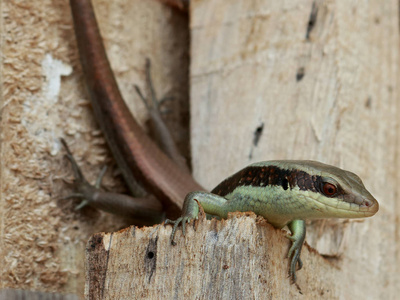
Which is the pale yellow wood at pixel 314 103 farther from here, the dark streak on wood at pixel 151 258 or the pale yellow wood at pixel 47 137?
the dark streak on wood at pixel 151 258

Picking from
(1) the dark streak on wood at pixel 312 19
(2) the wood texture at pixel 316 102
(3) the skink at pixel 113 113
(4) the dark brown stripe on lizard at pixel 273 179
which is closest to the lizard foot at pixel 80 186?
(3) the skink at pixel 113 113

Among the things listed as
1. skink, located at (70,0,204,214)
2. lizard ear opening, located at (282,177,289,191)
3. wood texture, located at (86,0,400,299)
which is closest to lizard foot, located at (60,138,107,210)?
skink, located at (70,0,204,214)

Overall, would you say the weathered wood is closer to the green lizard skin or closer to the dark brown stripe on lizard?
the green lizard skin

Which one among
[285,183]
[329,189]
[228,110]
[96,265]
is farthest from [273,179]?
[228,110]

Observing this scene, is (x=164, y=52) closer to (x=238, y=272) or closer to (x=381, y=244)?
(x=381, y=244)

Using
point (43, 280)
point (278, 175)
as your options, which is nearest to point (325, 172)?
point (278, 175)

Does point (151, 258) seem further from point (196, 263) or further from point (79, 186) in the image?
point (79, 186)

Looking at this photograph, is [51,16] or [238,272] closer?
[238,272]
